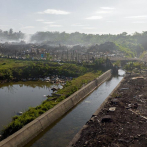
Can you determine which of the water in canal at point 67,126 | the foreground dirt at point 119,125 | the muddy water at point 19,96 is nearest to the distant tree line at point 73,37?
the muddy water at point 19,96

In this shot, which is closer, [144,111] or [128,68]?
[144,111]

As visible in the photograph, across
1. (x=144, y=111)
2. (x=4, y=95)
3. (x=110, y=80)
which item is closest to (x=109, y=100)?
(x=144, y=111)

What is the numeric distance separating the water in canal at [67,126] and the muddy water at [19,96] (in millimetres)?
2945

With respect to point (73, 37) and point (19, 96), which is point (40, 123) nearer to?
point (19, 96)

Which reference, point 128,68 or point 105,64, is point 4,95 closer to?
point 105,64

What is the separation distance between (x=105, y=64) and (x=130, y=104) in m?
20.0

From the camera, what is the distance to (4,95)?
20219 mm

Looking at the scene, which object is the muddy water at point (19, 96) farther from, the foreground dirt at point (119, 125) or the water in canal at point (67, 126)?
the foreground dirt at point (119, 125)

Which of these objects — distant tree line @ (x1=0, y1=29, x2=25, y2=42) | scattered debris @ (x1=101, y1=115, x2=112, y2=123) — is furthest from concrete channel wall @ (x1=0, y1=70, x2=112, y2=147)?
distant tree line @ (x1=0, y1=29, x2=25, y2=42)

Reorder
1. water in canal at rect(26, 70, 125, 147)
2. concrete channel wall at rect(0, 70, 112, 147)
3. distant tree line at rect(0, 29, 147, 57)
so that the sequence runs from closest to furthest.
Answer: concrete channel wall at rect(0, 70, 112, 147) → water in canal at rect(26, 70, 125, 147) → distant tree line at rect(0, 29, 147, 57)

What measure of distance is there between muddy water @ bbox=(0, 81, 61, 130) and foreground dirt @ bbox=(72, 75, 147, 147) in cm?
569

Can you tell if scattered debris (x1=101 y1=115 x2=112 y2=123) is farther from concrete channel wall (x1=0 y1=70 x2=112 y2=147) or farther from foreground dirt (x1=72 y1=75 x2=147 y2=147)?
concrete channel wall (x1=0 y1=70 x2=112 y2=147)

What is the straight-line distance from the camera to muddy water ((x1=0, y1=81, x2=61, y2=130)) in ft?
49.8

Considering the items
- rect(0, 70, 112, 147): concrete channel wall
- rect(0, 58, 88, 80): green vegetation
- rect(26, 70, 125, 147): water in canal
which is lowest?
rect(26, 70, 125, 147): water in canal
